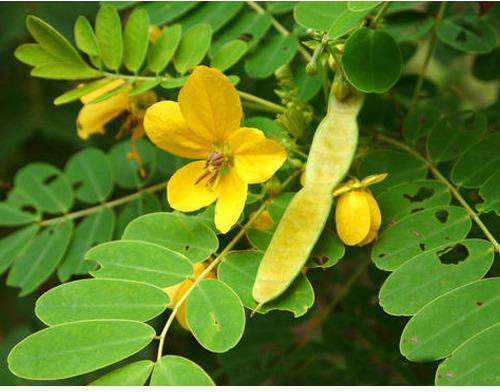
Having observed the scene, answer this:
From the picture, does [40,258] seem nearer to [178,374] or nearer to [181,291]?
[181,291]

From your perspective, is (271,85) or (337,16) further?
(271,85)

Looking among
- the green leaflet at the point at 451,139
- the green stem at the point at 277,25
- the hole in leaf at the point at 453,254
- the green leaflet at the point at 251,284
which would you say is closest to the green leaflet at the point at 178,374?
the green leaflet at the point at 251,284

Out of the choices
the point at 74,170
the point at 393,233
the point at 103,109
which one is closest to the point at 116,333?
the point at 393,233

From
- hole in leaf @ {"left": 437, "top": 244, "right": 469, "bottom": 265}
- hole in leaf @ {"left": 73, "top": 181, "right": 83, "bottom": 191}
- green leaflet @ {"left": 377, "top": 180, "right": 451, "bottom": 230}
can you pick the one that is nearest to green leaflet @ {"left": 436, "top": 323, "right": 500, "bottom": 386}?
hole in leaf @ {"left": 437, "top": 244, "right": 469, "bottom": 265}

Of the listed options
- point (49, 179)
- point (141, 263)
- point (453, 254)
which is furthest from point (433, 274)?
point (49, 179)

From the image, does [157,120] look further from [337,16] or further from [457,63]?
[457,63]

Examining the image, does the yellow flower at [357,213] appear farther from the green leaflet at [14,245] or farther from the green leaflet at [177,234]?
the green leaflet at [14,245]

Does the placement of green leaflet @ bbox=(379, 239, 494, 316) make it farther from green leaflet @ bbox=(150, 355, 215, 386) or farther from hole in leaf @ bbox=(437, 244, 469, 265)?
green leaflet @ bbox=(150, 355, 215, 386)
